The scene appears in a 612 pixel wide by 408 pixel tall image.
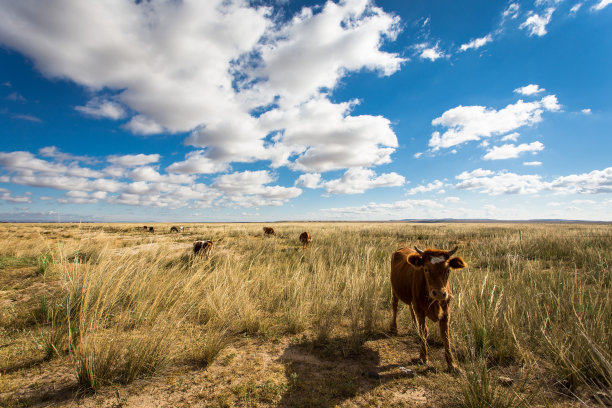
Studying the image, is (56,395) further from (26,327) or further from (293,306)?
(293,306)

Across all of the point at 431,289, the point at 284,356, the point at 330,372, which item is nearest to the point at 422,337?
the point at 431,289

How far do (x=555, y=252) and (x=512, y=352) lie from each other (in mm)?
11896

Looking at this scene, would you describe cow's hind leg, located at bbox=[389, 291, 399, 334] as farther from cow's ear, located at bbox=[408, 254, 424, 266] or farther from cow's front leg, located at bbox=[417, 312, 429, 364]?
cow's ear, located at bbox=[408, 254, 424, 266]

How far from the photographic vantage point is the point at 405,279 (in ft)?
13.6

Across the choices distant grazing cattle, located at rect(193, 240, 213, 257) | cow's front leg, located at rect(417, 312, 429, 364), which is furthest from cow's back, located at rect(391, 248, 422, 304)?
distant grazing cattle, located at rect(193, 240, 213, 257)

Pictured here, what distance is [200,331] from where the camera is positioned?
4.33m

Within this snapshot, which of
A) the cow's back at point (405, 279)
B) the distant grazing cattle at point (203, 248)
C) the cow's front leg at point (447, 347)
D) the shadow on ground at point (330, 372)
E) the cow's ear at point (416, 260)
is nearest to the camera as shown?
the shadow on ground at point (330, 372)

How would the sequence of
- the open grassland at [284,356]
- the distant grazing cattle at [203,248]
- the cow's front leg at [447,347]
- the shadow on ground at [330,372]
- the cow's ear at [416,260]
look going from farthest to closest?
the distant grazing cattle at [203,248], the cow's ear at [416,260], the cow's front leg at [447,347], the shadow on ground at [330,372], the open grassland at [284,356]

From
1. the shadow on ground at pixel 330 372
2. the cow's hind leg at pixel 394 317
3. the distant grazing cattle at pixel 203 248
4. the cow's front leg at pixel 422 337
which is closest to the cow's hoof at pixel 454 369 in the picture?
the cow's front leg at pixel 422 337

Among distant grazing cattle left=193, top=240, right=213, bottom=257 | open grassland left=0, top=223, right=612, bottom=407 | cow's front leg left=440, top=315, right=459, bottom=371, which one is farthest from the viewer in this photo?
distant grazing cattle left=193, top=240, right=213, bottom=257

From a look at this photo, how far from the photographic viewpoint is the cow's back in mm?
3795

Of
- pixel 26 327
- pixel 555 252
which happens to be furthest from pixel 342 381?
pixel 555 252

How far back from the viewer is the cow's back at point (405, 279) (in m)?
3.79

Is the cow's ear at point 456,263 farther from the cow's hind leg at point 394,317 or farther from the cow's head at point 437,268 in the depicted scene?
the cow's hind leg at point 394,317
